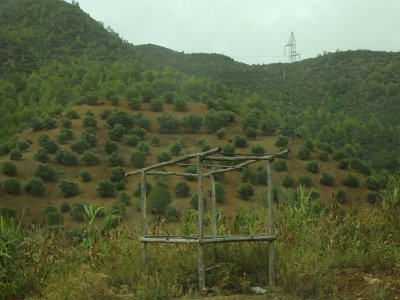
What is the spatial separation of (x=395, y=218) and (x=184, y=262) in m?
4.11

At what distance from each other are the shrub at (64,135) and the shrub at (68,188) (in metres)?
7.04

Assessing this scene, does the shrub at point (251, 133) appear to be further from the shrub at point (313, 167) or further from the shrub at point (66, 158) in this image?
the shrub at point (66, 158)

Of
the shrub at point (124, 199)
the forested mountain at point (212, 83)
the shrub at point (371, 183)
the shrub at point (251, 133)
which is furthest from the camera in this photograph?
the forested mountain at point (212, 83)

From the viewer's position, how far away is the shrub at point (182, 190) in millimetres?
39188

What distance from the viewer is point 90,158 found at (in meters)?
44.8

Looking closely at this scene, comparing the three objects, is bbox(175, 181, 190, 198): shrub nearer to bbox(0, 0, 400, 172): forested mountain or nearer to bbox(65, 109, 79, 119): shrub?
bbox(0, 0, 400, 172): forested mountain

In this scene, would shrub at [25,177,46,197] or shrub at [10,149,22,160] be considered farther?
shrub at [10,149,22,160]

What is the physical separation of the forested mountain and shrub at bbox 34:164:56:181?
12.2 metres

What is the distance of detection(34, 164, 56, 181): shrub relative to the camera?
4153 centimetres

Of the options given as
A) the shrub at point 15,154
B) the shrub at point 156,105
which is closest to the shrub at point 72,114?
the shrub at point 15,154

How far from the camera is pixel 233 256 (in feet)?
27.3

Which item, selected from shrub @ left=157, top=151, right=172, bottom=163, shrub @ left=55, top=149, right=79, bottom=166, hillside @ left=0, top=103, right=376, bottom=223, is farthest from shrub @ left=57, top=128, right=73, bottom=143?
shrub @ left=157, top=151, right=172, bottom=163

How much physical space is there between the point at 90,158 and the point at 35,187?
21.4 ft

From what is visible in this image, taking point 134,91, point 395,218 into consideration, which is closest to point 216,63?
point 134,91
